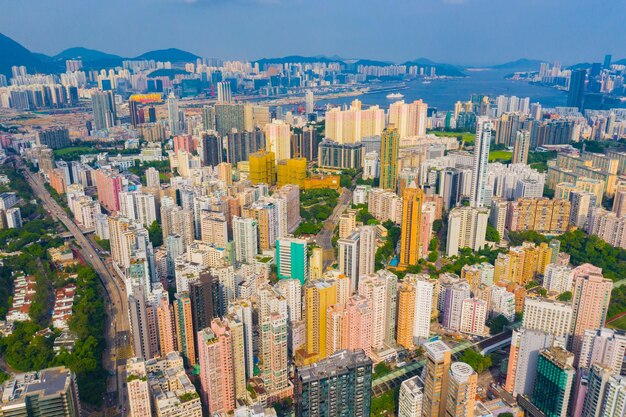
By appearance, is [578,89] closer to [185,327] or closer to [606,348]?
[606,348]

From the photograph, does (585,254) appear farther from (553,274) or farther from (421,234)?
(421,234)

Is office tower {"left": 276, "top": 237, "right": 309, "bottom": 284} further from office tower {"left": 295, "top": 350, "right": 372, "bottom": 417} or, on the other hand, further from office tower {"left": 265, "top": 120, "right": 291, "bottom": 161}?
office tower {"left": 265, "top": 120, "right": 291, "bottom": 161}

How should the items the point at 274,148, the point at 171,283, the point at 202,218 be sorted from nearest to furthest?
the point at 171,283 → the point at 202,218 → the point at 274,148

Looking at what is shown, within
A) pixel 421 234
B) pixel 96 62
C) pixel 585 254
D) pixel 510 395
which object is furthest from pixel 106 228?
pixel 96 62

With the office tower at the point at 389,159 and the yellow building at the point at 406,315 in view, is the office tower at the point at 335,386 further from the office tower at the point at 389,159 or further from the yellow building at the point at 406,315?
the office tower at the point at 389,159

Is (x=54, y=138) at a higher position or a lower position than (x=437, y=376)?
higher

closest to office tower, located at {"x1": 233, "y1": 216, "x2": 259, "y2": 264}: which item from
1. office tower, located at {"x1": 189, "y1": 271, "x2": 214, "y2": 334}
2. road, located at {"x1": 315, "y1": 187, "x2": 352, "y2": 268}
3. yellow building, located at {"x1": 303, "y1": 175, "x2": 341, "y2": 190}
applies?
road, located at {"x1": 315, "y1": 187, "x2": 352, "y2": 268}

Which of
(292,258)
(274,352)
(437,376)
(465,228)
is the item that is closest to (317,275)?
(292,258)
